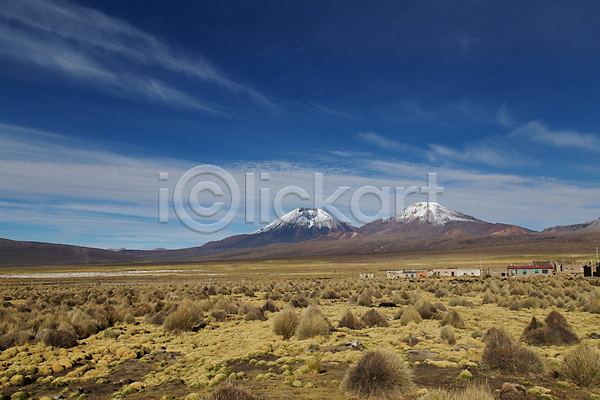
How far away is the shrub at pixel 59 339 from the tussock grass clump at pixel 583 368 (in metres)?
14.2

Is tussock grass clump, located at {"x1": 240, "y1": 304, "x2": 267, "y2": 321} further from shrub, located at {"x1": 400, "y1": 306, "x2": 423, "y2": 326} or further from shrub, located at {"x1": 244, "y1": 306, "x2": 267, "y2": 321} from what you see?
shrub, located at {"x1": 400, "y1": 306, "x2": 423, "y2": 326}

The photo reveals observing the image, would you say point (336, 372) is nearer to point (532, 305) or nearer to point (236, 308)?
point (236, 308)

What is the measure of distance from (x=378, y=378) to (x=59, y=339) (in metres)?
10.7

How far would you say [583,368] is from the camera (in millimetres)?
7805

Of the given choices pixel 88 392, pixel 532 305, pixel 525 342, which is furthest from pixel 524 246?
pixel 88 392

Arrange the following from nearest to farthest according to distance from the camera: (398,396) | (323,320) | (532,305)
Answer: (398,396)
(323,320)
(532,305)

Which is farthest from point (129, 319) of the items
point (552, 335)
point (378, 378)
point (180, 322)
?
point (552, 335)

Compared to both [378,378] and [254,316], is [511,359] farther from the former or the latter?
[254,316]

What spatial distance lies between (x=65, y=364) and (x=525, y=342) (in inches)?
539

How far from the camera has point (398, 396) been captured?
7.40 meters

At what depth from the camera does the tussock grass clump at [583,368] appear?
768 centimetres

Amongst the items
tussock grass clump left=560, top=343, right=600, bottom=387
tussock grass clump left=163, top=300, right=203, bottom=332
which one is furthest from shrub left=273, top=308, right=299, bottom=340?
tussock grass clump left=560, top=343, right=600, bottom=387

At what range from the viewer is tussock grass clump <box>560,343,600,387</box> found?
768 cm

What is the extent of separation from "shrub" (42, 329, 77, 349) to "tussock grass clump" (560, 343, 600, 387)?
14186 millimetres
